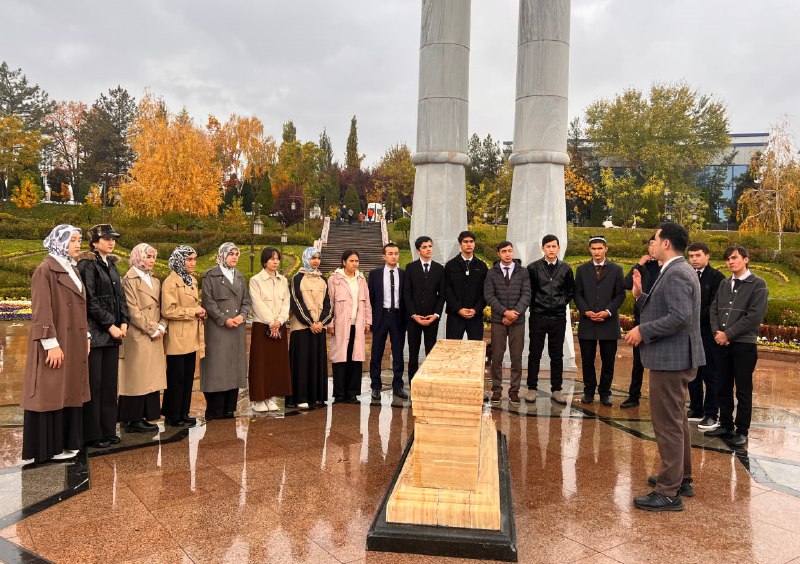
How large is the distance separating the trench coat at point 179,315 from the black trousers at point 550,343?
3.74 metres

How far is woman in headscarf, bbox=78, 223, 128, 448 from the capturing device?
490 centimetres

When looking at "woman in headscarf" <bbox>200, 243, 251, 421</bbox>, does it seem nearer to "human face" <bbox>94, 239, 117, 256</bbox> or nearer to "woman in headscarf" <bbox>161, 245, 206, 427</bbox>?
"woman in headscarf" <bbox>161, 245, 206, 427</bbox>

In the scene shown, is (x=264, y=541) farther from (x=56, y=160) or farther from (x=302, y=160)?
(x=56, y=160)

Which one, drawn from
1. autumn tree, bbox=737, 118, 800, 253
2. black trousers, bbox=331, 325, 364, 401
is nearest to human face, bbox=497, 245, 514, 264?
black trousers, bbox=331, 325, 364, 401

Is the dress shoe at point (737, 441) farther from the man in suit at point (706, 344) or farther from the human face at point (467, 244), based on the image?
the human face at point (467, 244)

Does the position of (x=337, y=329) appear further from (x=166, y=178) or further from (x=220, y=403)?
(x=166, y=178)

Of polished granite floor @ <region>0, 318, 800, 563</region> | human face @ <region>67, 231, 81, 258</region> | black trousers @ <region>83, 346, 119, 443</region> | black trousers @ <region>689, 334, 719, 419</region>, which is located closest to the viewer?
polished granite floor @ <region>0, 318, 800, 563</region>

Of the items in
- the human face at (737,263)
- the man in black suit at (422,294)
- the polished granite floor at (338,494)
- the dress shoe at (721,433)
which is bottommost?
the polished granite floor at (338,494)

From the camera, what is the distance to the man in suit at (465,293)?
6945 millimetres

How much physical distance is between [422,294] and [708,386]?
10.4 ft

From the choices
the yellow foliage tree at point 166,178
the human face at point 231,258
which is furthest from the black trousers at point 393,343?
the yellow foliage tree at point 166,178

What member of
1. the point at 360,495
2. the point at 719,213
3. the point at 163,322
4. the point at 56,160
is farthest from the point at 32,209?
the point at 719,213

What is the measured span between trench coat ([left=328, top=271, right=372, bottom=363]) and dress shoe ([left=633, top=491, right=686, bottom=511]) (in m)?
3.53

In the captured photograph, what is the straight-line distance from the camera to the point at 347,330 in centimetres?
668
